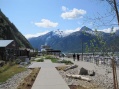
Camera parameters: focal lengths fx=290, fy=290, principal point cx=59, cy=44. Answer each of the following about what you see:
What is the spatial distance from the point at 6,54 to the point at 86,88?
39736 mm

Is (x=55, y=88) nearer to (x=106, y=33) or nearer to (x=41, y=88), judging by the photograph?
(x=41, y=88)

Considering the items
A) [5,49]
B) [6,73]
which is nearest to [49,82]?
[6,73]

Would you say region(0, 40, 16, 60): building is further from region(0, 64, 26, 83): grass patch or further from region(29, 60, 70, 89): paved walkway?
region(29, 60, 70, 89): paved walkway

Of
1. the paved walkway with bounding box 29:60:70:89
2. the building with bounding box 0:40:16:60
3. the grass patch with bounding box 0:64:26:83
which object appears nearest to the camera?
the paved walkway with bounding box 29:60:70:89

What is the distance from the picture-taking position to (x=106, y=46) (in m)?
9.70

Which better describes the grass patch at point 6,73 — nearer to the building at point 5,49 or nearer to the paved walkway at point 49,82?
the paved walkway at point 49,82

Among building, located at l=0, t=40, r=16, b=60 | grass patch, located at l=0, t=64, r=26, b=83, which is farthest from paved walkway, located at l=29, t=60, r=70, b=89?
building, located at l=0, t=40, r=16, b=60

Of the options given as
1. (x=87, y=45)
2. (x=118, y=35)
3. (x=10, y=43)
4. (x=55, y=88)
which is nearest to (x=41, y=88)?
(x=55, y=88)

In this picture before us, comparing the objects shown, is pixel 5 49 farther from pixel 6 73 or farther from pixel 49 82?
pixel 49 82

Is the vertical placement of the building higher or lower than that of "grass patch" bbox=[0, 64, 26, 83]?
higher

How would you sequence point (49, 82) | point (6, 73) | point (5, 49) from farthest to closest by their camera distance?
point (5, 49)
point (6, 73)
point (49, 82)

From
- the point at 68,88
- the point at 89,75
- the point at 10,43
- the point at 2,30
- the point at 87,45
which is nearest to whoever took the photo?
the point at 87,45

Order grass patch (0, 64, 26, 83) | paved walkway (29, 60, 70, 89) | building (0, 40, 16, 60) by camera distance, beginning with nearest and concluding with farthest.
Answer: paved walkway (29, 60, 70, 89)
grass patch (0, 64, 26, 83)
building (0, 40, 16, 60)

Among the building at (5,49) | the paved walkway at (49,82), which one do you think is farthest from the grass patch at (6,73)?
the building at (5,49)
